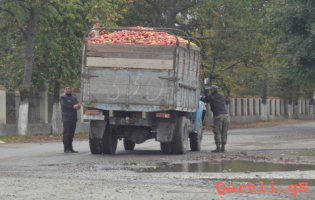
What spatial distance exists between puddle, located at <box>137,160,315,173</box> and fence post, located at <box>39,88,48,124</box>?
18.4 m

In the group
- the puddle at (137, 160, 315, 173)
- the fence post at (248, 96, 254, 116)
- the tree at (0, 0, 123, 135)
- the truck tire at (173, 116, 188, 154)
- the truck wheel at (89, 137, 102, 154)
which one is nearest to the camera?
the puddle at (137, 160, 315, 173)

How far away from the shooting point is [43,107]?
30.4 metres

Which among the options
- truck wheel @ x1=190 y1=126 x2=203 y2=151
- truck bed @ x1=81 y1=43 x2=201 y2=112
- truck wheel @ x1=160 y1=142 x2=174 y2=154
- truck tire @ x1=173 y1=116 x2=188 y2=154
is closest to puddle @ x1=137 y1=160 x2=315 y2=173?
truck bed @ x1=81 y1=43 x2=201 y2=112

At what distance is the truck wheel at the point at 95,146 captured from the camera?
1564 centimetres

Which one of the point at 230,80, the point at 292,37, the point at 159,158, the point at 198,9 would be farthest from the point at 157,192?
the point at 230,80

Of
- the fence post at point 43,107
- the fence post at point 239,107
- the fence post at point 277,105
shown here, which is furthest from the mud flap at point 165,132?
the fence post at point 277,105

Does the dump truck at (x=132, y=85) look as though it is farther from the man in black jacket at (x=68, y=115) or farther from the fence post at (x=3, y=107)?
the fence post at (x=3, y=107)

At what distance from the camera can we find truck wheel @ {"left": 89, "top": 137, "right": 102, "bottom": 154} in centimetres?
1564

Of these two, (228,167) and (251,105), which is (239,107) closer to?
(251,105)

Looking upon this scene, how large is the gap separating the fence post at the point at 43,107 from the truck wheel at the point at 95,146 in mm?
14695

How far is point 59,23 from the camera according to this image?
91.3 ft

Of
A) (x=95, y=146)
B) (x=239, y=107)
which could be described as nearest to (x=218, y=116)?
(x=95, y=146)

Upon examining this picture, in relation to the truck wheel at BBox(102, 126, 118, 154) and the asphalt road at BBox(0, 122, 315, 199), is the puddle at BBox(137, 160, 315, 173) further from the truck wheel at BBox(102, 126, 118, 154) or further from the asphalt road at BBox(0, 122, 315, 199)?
the truck wheel at BBox(102, 126, 118, 154)

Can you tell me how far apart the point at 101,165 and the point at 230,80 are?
30955mm
